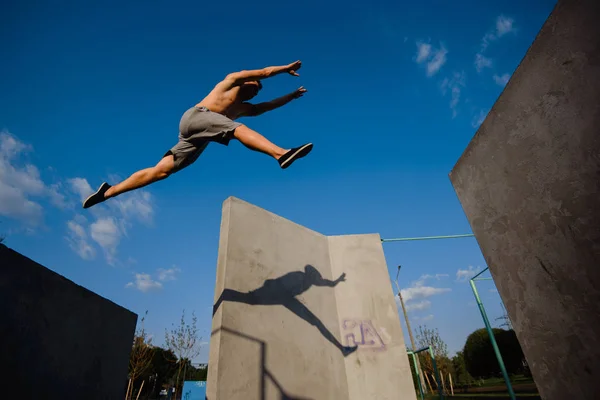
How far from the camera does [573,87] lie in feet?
4.50

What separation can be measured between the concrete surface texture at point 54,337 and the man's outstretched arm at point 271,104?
236 centimetres

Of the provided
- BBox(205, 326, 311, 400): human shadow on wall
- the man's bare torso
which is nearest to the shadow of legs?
BBox(205, 326, 311, 400): human shadow on wall

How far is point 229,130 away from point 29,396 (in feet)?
7.67

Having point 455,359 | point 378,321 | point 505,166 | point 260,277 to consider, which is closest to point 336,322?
point 378,321

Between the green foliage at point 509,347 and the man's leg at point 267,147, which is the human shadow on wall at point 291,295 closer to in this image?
the man's leg at point 267,147

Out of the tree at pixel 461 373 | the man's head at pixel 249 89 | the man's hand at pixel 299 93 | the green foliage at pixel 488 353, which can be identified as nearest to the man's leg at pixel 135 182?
the man's head at pixel 249 89

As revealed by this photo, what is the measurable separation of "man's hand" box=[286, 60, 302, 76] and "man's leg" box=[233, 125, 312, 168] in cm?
80

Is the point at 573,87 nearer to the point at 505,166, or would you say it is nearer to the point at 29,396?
the point at 505,166

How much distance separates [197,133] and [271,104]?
1.03 m

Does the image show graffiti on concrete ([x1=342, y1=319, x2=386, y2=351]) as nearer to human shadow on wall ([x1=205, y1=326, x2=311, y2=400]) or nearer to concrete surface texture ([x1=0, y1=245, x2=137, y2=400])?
human shadow on wall ([x1=205, y1=326, x2=311, y2=400])

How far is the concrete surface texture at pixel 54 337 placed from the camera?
1901 mm

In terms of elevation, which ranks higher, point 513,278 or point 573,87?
point 573,87

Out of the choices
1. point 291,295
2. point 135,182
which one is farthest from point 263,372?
point 135,182

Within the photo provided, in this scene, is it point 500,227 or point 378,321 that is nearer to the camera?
point 500,227
